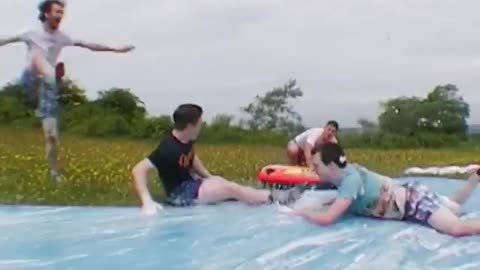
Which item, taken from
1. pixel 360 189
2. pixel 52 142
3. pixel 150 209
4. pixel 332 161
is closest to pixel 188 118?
pixel 150 209

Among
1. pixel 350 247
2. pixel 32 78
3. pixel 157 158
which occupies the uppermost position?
pixel 32 78

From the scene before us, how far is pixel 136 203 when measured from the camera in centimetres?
603

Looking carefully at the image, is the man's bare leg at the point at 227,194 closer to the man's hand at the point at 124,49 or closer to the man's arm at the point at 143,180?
the man's arm at the point at 143,180

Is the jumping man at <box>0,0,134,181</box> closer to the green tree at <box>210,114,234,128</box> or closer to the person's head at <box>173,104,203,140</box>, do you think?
the person's head at <box>173,104,203,140</box>

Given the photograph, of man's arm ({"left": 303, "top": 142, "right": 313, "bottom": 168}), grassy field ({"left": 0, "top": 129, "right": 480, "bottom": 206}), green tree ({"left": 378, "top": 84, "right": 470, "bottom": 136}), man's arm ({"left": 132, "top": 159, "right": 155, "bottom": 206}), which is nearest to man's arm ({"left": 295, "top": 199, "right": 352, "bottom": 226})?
man's arm ({"left": 132, "top": 159, "right": 155, "bottom": 206})

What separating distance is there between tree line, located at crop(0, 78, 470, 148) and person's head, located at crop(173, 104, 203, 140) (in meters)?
7.97

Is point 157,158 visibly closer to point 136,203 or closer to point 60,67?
point 136,203

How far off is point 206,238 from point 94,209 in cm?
136

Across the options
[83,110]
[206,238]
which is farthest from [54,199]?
[83,110]

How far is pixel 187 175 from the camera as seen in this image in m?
5.94

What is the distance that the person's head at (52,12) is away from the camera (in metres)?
6.98

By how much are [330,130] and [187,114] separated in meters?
2.50

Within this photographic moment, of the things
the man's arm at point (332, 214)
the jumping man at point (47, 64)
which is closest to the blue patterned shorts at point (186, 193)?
the man's arm at point (332, 214)

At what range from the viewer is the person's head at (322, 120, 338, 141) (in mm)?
7853
